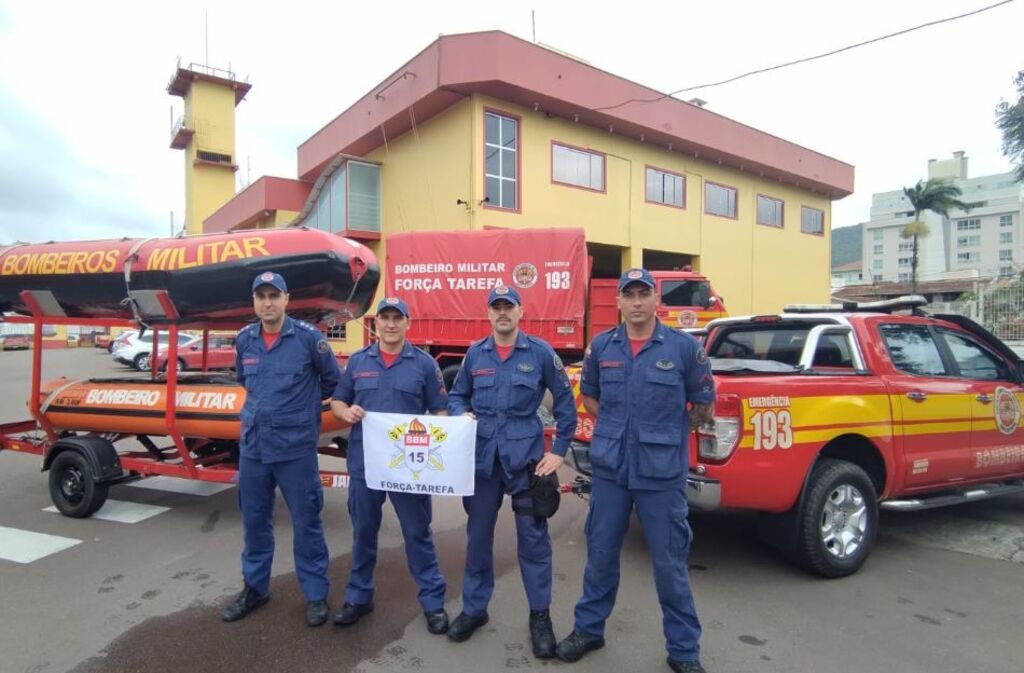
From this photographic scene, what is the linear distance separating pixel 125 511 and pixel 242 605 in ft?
9.27

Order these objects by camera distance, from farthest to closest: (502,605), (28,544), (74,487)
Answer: (74,487) < (28,544) < (502,605)

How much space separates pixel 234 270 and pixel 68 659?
288 cm

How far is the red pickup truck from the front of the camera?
3.74m

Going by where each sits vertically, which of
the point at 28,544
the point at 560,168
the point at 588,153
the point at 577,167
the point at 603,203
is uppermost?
the point at 588,153

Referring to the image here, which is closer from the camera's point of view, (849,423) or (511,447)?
(511,447)

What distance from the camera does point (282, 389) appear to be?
3604 mm

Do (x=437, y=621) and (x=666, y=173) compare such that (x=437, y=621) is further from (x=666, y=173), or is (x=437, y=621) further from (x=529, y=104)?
(x=666, y=173)

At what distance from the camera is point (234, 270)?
16.5ft

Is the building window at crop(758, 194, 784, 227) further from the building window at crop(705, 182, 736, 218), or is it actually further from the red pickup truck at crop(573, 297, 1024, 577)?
the red pickup truck at crop(573, 297, 1024, 577)

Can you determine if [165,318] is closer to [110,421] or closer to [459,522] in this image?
[110,421]

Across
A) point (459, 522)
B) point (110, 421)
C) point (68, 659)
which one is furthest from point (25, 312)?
point (459, 522)

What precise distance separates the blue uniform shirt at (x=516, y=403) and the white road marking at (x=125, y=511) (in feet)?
12.5

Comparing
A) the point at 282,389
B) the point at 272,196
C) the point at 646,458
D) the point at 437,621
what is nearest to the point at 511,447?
the point at 646,458

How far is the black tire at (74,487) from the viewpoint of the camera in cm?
529
